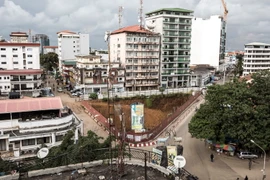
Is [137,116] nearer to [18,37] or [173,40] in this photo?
[173,40]

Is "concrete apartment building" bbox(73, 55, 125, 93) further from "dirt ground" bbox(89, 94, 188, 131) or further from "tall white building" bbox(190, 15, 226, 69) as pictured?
"tall white building" bbox(190, 15, 226, 69)

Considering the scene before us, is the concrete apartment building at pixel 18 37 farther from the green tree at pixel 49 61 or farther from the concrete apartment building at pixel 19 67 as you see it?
the green tree at pixel 49 61

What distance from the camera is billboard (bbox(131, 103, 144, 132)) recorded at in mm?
28203

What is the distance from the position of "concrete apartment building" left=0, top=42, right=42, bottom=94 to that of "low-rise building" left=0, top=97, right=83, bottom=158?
1944 centimetres

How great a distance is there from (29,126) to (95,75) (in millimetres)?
26900

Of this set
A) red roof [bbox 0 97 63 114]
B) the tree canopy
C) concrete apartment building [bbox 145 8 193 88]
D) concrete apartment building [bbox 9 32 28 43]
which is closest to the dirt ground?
concrete apartment building [bbox 145 8 193 88]

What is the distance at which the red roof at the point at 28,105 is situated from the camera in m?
22.9

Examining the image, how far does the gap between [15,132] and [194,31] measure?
2582 inches

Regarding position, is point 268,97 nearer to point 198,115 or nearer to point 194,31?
point 198,115

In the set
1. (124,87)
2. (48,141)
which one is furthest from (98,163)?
(124,87)

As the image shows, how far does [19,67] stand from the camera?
48.5m

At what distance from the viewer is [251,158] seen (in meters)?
22.7

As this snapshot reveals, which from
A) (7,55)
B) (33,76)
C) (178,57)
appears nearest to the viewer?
(33,76)

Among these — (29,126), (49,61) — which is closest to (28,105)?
(29,126)
